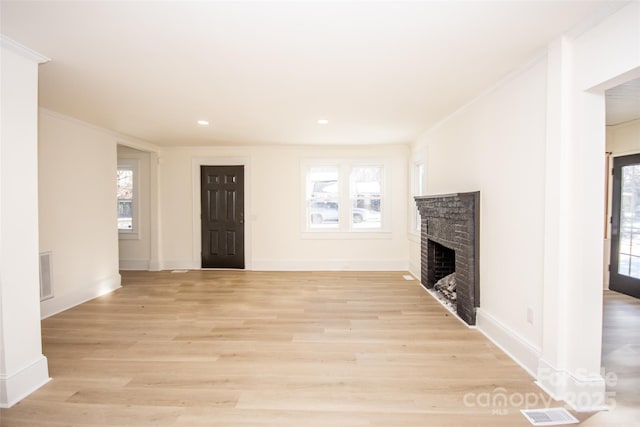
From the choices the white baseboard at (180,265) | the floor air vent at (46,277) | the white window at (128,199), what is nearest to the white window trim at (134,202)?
the white window at (128,199)

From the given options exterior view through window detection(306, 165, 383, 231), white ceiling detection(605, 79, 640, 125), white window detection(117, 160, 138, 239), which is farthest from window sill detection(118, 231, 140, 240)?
white ceiling detection(605, 79, 640, 125)

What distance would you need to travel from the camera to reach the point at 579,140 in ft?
6.87

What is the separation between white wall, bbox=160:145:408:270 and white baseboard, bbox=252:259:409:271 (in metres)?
0.02

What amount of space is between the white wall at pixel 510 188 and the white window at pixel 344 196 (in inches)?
104

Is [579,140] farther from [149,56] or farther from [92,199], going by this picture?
[92,199]

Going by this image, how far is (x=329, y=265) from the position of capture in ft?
21.1

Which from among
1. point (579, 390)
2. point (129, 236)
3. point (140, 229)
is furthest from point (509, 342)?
point (129, 236)

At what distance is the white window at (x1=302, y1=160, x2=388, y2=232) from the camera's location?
6.42 metres

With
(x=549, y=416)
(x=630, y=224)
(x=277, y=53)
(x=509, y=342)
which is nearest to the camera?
(x=549, y=416)

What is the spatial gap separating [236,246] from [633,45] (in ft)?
19.7

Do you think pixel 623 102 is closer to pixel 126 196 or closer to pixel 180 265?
pixel 180 265

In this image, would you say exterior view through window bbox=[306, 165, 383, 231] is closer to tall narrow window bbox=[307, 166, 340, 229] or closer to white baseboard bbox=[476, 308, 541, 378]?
tall narrow window bbox=[307, 166, 340, 229]

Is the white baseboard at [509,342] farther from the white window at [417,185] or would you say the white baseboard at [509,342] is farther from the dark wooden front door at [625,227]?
the dark wooden front door at [625,227]

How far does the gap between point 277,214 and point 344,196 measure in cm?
136
